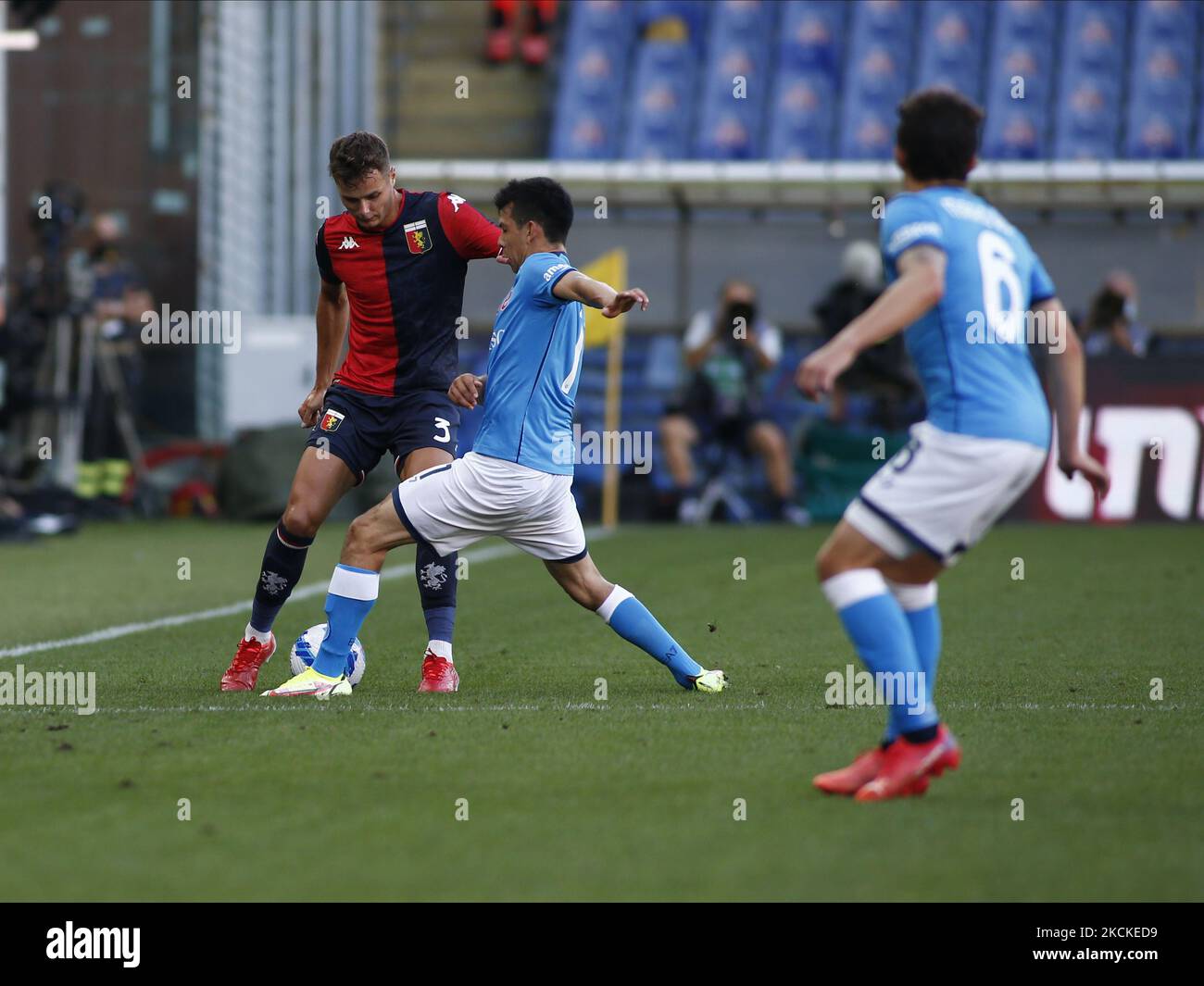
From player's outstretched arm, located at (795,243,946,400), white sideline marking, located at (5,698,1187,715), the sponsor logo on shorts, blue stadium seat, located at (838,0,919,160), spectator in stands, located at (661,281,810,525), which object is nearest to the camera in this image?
player's outstretched arm, located at (795,243,946,400)

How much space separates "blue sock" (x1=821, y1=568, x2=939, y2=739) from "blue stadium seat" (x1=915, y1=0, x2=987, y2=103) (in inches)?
708

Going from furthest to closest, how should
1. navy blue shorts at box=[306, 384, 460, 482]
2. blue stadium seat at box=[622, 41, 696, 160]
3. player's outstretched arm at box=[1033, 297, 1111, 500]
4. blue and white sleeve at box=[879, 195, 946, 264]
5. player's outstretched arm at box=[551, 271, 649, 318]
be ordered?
blue stadium seat at box=[622, 41, 696, 160] → navy blue shorts at box=[306, 384, 460, 482] → player's outstretched arm at box=[551, 271, 649, 318] → player's outstretched arm at box=[1033, 297, 1111, 500] → blue and white sleeve at box=[879, 195, 946, 264]

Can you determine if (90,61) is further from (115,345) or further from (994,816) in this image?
(994,816)

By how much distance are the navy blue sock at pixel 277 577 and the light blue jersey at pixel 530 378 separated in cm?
79

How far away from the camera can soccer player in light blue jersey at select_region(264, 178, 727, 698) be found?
564 cm

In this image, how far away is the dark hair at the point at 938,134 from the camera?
426 cm

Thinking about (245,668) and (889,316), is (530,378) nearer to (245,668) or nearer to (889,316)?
(245,668)

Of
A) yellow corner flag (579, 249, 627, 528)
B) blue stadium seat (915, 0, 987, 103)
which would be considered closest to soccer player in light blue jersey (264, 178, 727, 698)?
yellow corner flag (579, 249, 627, 528)

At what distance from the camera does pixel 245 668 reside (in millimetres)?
6105

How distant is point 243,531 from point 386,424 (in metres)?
8.21

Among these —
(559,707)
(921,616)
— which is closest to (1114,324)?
(559,707)

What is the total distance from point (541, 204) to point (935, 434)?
71.6 inches

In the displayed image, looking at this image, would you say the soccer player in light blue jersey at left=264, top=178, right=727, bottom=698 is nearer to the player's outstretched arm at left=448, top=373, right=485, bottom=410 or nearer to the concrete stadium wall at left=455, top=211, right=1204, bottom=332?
the player's outstretched arm at left=448, top=373, right=485, bottom=410
